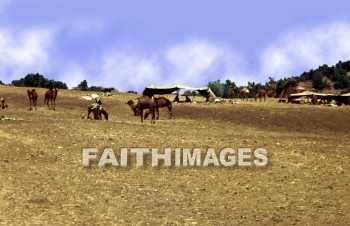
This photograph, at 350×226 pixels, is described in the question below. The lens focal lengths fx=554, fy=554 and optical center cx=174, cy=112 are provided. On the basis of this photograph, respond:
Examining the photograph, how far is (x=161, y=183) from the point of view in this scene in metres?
14.0

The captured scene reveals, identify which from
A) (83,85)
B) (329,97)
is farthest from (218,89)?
(83,85)

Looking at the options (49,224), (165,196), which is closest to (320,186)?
(165,196)

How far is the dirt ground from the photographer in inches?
445

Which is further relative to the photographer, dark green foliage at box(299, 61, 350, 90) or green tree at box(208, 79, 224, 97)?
dark green foliage at box(299, 61, 350, 90)

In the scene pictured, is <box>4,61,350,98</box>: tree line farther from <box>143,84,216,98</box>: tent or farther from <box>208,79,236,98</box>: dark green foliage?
<box>143,84,216,98</box>: tent

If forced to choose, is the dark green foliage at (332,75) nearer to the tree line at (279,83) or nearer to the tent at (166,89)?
the tree line at (279,83)

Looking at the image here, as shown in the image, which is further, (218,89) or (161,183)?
(218,89)

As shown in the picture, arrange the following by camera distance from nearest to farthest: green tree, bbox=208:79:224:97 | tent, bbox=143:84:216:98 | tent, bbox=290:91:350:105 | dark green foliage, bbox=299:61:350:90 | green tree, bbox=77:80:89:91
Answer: tent, bbox=143:84:216:98
tent, bbox=290:91:350:105
green tree, bbox=208:79:224:97
green tree, bbox=77:80:89:91
dark green foliage, bbox=299:61:350:90

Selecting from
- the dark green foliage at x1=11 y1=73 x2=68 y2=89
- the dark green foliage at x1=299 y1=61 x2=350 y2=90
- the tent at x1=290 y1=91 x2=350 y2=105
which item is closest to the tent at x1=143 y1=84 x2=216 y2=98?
the tent at x1=290 y1=91 x2=350 y2=105

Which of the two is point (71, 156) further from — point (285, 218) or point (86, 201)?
point (285, 218)

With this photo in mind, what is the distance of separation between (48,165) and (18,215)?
4.33 meters

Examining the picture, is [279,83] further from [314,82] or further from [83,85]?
[83,85]

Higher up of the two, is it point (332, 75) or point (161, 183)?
point (332, 75)

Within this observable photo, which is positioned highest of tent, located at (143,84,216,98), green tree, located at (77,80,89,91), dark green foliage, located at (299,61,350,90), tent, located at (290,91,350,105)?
dark green foliage, located at (299,61,350,90)
